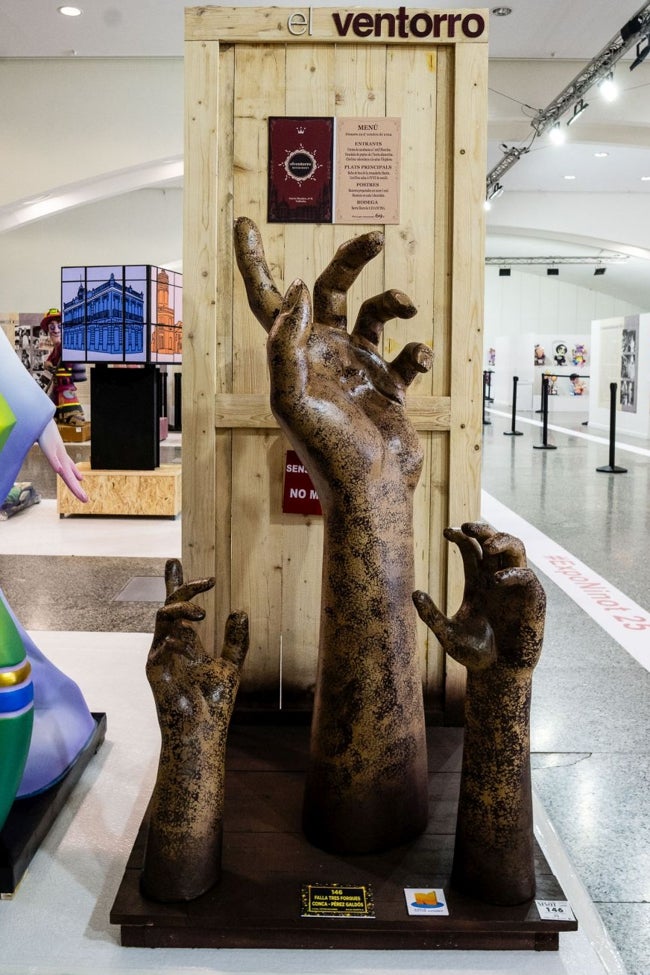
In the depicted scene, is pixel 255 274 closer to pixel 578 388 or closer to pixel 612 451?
pixel 612 451

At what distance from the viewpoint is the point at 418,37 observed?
2.29 metres

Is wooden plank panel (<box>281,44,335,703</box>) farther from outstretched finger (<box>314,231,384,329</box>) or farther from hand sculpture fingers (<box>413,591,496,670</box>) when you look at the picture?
hand sculpture fingers (<box>413,591,496,670</box>)

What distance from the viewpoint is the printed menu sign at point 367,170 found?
2.31 m

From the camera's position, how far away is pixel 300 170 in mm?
2314

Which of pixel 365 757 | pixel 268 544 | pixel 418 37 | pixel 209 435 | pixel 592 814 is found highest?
pixel 418 37

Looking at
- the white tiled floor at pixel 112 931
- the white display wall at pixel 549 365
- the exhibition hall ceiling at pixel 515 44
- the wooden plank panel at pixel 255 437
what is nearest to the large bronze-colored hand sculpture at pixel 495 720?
the white tiled floor at pixel 112 931

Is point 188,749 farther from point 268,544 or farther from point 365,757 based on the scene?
point 268,544

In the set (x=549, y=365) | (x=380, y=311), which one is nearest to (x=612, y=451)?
(x=380, y=311)

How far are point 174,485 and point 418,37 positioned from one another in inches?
159

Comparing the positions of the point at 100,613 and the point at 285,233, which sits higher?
the point at 285,233

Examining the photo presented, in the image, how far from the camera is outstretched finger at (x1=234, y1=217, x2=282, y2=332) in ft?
6.14

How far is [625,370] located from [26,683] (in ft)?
42.6

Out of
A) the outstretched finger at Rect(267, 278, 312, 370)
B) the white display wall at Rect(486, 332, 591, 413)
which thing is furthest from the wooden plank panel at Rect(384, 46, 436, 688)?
the white display wall at Rect(486, 332, 591, 413)

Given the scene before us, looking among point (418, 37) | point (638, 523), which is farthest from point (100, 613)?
point (638, 523)
